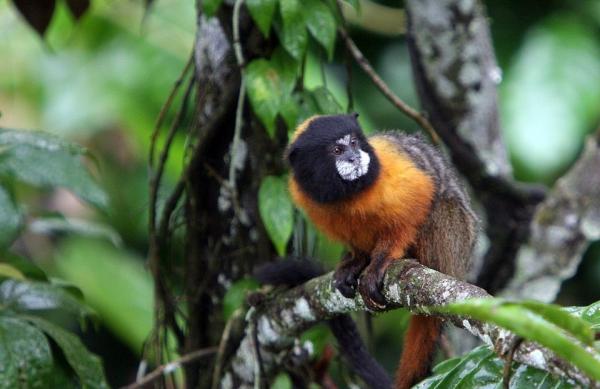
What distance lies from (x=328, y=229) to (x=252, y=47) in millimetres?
617

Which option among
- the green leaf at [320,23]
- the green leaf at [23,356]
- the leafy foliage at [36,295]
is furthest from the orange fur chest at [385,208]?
the green leaf at [23,356]

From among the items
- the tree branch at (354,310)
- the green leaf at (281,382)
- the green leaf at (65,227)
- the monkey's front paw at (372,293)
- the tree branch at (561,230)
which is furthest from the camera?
the tree branch at (561,230)

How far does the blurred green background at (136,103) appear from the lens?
16.9 ft

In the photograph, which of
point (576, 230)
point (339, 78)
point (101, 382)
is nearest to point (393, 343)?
point (339, 78)

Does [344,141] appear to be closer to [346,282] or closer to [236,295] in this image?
[346,282]

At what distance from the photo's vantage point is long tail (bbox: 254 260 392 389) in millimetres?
Answer: 2748

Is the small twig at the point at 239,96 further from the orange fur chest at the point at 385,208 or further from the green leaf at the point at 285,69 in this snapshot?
the orange fur chest at the point at 385,208

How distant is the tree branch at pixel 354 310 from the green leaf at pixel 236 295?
11 cm

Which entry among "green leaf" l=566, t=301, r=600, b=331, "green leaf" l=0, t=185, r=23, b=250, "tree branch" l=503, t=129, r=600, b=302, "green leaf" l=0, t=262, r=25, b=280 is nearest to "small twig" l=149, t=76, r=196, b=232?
"green leaf" l=0, t=262, r=25, b=280

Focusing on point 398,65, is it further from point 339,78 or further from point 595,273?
point 595,273

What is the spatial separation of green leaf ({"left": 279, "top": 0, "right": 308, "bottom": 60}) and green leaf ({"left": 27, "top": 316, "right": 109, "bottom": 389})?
1013 millimetres

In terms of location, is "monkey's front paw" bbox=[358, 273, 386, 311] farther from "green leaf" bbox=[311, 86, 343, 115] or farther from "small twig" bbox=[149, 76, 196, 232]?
"small twig" bbox=[149, 76, 196, 232]

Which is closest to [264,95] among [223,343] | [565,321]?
[223,343]

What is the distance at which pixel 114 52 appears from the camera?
5480 mm
